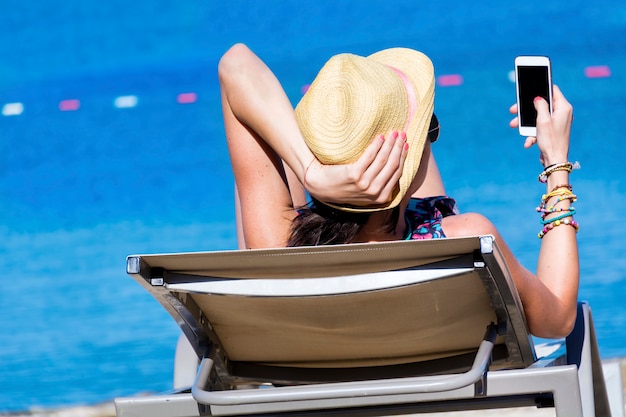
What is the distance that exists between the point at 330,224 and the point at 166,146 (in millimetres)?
4712

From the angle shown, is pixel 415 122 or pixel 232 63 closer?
pixel 415 122

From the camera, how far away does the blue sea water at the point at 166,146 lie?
4.67 meters

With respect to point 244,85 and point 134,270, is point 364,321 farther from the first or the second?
point 244,85

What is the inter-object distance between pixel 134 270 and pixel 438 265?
569 millimetres

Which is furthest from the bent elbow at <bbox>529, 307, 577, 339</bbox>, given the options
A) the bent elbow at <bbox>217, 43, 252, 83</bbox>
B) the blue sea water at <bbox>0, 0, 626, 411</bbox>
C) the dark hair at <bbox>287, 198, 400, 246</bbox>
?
the blue sea water at <bbox>0, 0, 626, 411</bbox>

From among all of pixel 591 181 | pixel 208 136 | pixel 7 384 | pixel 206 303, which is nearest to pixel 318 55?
pixel 208 136

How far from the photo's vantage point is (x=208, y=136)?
22.3 feet

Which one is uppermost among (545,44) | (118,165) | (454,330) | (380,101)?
(545,44)

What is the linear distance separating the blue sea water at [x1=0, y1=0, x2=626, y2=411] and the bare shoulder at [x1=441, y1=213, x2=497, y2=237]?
230 cm

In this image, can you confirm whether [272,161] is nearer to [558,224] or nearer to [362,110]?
[362,110]

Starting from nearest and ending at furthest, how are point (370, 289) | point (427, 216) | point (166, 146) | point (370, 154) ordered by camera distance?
point (370, 289)
point (370, 154)
point (427, 216)
point (166, 146)

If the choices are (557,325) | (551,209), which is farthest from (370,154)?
(557,325)

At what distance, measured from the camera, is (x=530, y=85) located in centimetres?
225

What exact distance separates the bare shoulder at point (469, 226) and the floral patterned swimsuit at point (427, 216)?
41 mm
